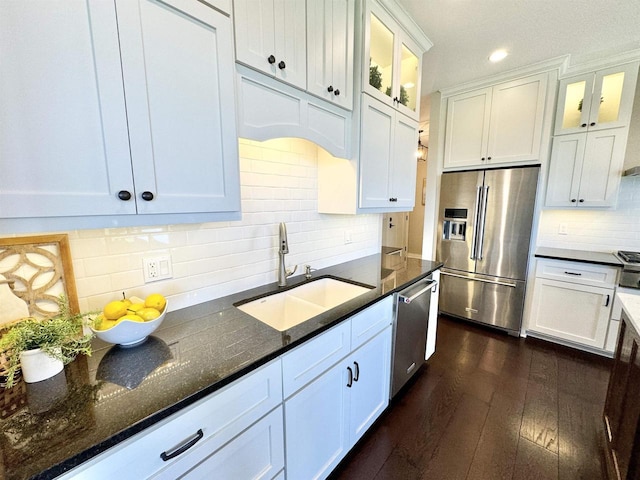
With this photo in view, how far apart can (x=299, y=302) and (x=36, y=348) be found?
108cm

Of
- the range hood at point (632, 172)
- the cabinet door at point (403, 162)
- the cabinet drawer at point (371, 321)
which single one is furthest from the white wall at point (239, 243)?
the range hood at point (632, 172)

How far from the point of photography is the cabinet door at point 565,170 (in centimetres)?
247

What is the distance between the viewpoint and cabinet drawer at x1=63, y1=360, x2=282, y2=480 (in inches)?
24.0

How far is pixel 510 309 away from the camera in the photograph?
2.75 meters

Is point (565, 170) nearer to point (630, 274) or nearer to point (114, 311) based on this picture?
point (630, 274)

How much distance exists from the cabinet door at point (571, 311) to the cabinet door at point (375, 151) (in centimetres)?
206

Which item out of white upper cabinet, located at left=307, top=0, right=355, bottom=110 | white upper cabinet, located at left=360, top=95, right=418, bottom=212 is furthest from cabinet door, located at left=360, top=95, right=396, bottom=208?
white upper cabinet, located at left=307, top=0, right=355, bottom=110

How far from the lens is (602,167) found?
238cm

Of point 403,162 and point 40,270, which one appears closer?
point 40,270

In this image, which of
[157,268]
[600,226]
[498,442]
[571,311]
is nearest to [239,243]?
[157,268]

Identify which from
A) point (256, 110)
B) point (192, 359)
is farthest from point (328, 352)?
point (256, 110)

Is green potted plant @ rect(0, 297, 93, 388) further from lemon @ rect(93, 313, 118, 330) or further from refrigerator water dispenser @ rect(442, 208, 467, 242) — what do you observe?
refrigerator water dispenser @ rect(442, 208, 467, 242)

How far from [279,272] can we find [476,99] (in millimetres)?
2891

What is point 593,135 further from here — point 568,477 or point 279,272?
point 279,272
